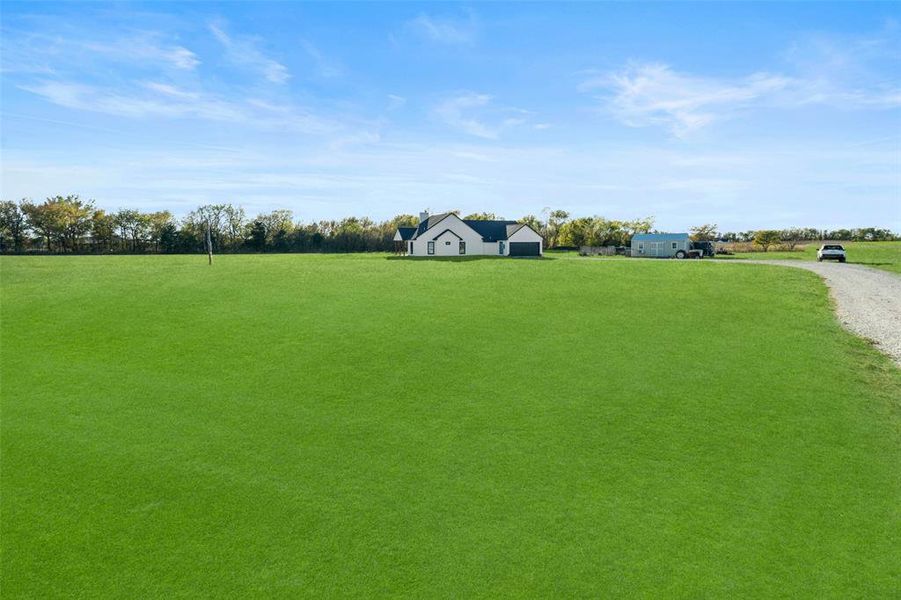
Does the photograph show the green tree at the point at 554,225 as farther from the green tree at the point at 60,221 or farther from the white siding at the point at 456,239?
the green tree at the point at 60,221

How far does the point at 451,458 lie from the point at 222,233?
91772 millimetres

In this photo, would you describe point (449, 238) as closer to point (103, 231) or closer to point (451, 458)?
point (451, 458)

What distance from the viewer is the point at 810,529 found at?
840cm

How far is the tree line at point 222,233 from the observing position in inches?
3221

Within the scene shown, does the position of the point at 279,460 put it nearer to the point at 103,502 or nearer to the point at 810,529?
the point at 103,502

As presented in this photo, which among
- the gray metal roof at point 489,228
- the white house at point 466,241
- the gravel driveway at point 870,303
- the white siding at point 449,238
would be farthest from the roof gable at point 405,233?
the gravel driveway at point 870,303

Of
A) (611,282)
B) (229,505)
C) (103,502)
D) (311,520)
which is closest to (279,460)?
(229,505)

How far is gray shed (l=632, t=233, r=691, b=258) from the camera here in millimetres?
61188

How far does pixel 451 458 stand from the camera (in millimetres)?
10695

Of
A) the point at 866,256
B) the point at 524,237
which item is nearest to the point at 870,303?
the point at 524,237

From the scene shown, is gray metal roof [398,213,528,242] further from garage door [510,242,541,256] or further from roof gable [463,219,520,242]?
garage door [510,242,541,256]

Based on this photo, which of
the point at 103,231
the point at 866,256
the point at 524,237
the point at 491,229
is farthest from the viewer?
the point at 103,231

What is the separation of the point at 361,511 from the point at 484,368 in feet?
25.1

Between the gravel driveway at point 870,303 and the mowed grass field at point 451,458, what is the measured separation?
0.81m
